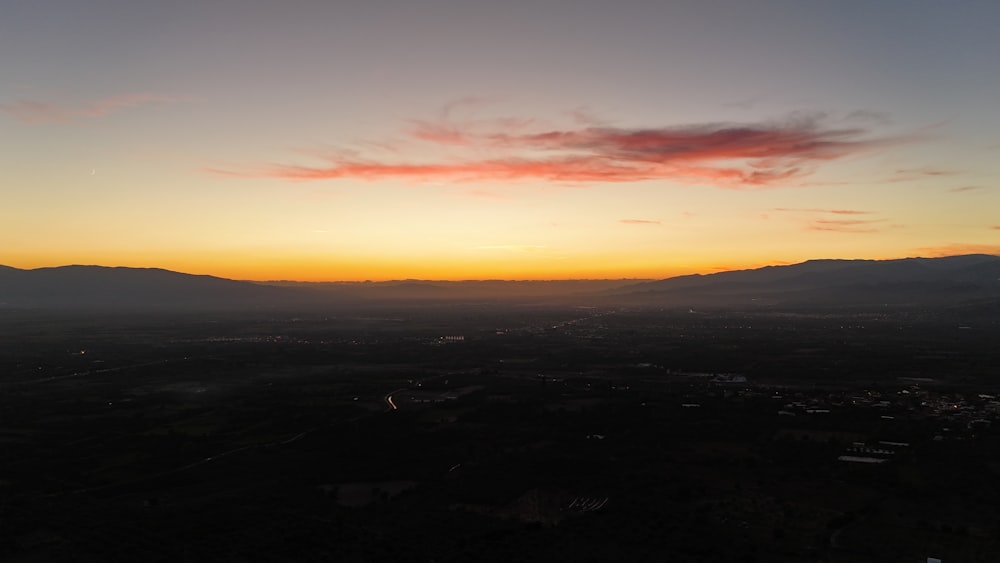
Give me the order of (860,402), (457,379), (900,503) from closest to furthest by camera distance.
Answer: (900,503)
(860,402)
(457,379)

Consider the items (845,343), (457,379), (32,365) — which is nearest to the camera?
(457,379)

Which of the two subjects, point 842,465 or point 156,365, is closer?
point 842,465

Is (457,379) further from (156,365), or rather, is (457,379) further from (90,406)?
(156,365)

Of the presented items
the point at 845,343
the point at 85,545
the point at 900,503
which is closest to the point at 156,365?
the point at 85,545

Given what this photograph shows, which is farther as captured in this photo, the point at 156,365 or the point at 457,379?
the point at 156,365

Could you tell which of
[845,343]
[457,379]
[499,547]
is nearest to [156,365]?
[457,379]

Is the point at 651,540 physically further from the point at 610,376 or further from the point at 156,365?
the point at 156,365
